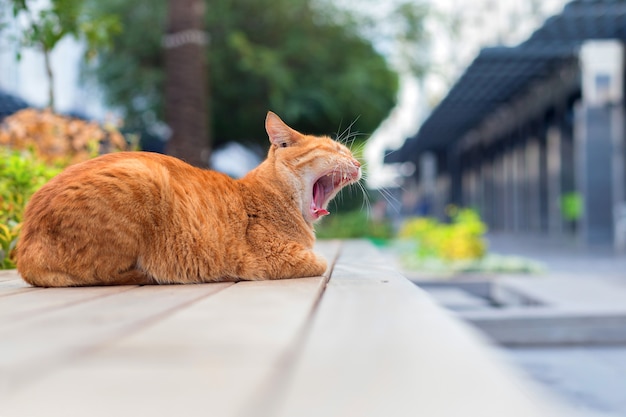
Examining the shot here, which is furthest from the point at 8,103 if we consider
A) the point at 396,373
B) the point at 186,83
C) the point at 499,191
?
the point at 499,191

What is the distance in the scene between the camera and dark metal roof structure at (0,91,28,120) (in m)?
16.8

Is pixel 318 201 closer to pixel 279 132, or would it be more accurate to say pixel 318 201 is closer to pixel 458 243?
pixel 279 132

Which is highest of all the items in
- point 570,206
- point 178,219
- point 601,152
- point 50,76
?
point 50,76

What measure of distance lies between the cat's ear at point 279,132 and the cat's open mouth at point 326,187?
0.78ft

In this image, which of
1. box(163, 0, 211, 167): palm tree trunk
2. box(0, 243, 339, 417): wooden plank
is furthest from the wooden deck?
box(163, 0, 211, 167): palm tree trunk

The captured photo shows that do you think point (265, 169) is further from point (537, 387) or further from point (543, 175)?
point (543, 175)

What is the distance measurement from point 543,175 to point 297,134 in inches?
815

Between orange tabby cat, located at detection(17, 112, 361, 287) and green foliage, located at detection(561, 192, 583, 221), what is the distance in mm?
17116

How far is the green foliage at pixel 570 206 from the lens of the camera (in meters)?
18.9

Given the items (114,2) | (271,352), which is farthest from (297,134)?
(114,2)

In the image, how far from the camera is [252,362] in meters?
1.21

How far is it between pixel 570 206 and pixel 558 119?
2941 millimetres

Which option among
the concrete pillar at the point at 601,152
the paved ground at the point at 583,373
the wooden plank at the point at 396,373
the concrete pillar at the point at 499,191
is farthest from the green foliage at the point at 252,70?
the wooden plank at the point at 396,373

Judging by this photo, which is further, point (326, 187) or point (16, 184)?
point (16, 184)
